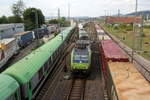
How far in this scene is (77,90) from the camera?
77.3 ft

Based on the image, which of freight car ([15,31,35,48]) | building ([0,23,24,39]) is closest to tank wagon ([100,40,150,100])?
freight car ([15,31,35,48])

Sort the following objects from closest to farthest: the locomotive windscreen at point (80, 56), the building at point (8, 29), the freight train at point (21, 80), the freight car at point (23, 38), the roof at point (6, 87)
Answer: the roof at point (6, 87) → the freight train at point (21, 80) → the locomotive windscreen at point (80, 56) → the freight car at point (23, 38) → the building at point (8, 29)

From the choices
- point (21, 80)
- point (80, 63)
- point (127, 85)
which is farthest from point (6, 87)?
point (80, 63)

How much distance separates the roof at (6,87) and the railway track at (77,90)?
793 cm

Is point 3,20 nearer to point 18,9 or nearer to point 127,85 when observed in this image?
point 18,9

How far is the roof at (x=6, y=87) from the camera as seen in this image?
12652 mm

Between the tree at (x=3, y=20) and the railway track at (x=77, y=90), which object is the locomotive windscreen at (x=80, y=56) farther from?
the tree at (x=3, y=20)

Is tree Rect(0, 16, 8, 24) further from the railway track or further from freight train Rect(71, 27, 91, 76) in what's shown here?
the railway track

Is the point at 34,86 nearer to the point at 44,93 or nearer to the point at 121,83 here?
the point at 44,93

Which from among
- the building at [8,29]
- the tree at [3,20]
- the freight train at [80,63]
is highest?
the tree at [3,20]

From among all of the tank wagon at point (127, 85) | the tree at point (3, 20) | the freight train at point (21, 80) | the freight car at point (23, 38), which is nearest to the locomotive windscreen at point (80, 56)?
the freight train at point (21, 80)

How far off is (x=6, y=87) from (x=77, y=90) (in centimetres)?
1124

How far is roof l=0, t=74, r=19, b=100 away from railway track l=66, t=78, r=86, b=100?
312 inches

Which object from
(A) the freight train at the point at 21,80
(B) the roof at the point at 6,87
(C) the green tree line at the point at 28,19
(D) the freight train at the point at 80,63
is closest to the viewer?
(B) the roof at the point at 6,87
